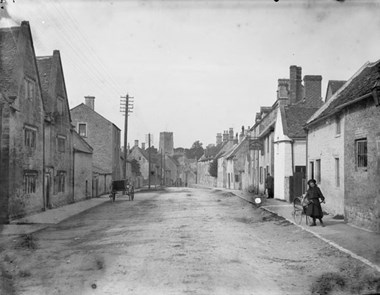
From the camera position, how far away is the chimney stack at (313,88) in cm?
3394

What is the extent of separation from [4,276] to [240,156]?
5338 cm

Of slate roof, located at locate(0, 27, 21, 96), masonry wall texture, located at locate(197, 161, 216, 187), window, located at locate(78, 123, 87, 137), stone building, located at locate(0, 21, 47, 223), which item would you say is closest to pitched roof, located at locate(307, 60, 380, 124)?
stone building, located at locate(0, 21, 47, 223)

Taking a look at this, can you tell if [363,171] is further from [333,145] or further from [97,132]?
[97,132]

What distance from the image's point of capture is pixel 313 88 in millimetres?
34250

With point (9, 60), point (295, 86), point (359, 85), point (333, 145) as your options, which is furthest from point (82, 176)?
point (359, 85)

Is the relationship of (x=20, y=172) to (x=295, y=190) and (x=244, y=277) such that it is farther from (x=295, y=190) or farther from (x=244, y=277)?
(x=295, y=190)

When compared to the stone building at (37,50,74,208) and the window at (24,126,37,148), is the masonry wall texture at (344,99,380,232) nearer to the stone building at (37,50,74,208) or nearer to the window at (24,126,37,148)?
the window at (24,126,37,148)

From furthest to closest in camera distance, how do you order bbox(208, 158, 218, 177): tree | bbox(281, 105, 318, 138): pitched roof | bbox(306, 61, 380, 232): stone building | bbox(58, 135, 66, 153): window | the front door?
bbox(208, 158, 218, 177): tree
bbox(281, 105, 318, 138): pitched roof
bbox(58, 135, 66, 153): window
the front door
bbox(306, 61, 380, 232): stone building

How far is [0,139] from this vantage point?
59.3 feet

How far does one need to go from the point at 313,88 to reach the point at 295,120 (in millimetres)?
5432

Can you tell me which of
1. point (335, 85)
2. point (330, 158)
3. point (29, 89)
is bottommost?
point (330, 158)

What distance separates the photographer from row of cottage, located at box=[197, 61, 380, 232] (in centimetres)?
1405

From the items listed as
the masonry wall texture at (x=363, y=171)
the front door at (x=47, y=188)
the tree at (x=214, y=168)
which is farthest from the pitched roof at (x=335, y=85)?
the tree at (x=214, y=168)

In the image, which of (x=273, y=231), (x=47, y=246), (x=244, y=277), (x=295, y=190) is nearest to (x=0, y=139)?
(x=47, y=246)
